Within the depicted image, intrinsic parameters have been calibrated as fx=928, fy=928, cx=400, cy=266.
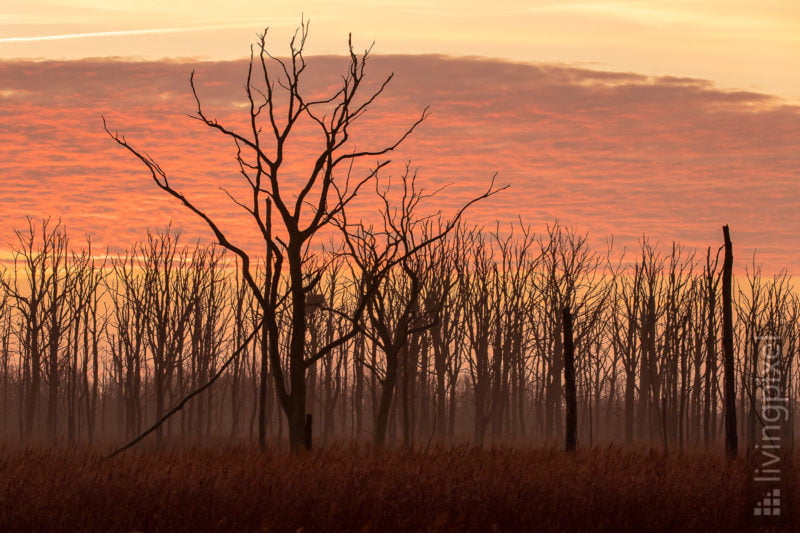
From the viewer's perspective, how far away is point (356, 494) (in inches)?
381

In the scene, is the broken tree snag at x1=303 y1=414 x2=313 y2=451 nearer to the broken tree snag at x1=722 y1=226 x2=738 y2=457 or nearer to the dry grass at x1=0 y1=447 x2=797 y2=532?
the dry grass at x1=0 y1=447 x2=797 y2=532

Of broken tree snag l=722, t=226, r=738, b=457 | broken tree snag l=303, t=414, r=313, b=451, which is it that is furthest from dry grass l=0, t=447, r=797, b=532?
broken tree snag l=722, t=226, r=738, b=457

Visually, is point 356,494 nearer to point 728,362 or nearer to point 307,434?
point 307,434

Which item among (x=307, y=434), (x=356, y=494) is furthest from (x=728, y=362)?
(x=356, y=494)

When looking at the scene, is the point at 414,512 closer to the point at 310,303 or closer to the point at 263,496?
the point at 263,496

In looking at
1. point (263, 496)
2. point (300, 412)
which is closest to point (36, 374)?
point (300, 412)

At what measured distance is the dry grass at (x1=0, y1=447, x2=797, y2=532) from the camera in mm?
8836

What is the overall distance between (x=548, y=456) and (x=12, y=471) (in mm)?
7731

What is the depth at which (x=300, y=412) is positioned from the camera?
563 inches

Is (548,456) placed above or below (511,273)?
below

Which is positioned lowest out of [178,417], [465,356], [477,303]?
[178,417]

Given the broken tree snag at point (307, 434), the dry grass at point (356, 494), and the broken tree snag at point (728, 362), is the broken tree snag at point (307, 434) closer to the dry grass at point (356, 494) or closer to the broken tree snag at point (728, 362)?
the dry grass at point (356, 494)

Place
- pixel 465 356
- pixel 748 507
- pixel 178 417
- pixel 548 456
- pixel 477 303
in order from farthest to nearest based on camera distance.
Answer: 1. pixel 178 417
2. pixel 465 356
3. pixel 477 303
4. pixel 548 456
5. pixel 748 507

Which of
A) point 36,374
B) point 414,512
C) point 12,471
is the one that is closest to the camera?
point 414,512
